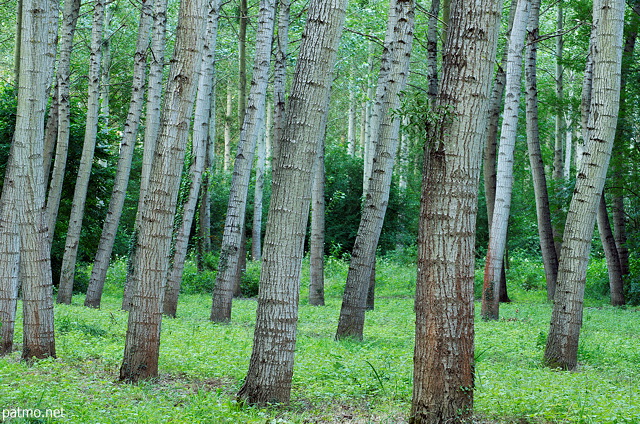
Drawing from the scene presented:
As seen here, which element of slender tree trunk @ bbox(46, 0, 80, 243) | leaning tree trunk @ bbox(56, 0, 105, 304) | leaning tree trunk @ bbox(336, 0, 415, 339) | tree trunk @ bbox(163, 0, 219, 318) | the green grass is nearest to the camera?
the green grass

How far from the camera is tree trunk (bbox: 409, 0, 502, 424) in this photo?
520cm

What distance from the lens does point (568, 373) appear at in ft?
27.1

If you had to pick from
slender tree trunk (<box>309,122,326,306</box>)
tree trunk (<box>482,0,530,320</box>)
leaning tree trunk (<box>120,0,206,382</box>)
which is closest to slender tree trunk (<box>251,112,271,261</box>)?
slender tree trunk (<box>309,122,326,306</box>)

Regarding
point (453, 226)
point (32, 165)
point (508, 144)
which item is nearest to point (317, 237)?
point (508, 144)

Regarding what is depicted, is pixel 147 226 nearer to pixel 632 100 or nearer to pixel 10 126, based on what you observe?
pixel 10 126

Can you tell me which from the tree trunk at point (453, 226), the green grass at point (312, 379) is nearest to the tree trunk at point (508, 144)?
the green grass at point (312, 379)

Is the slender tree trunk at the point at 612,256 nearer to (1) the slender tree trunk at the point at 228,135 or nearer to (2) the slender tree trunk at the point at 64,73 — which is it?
(2) the slender tree trunk at the point at 64,73

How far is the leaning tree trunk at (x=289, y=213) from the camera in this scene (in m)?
5.99

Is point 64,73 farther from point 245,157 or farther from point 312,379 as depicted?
point 312,379

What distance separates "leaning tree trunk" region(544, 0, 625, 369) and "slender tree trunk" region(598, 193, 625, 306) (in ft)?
38.5

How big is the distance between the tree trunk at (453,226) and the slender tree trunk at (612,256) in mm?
15832

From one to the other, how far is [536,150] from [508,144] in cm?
410

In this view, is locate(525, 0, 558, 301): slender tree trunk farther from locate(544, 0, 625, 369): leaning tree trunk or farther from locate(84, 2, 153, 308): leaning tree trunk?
locate(84, 2, 153, 308): leaning tree trunk

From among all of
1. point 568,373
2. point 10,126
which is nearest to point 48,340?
point 568,373
